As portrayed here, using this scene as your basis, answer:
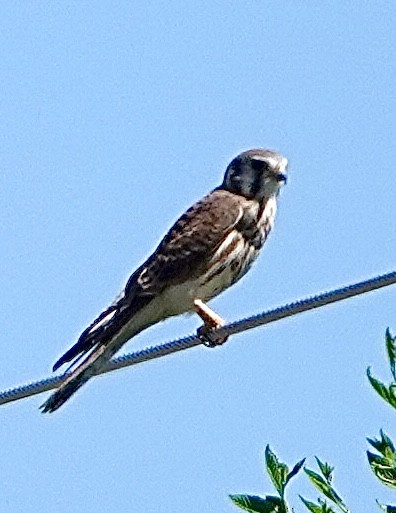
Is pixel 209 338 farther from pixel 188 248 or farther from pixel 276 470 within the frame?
pixel 276 470

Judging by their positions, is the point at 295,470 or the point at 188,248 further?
the point at 188,248

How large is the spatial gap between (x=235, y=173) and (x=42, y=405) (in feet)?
7.42

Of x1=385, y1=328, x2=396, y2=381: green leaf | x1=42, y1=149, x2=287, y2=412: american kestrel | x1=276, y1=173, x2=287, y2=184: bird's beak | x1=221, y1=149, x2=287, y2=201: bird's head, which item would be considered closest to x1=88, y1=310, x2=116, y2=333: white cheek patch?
x1=42, y1=149, x2=287, y2=412: american kestrel

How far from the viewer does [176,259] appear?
7.07 m

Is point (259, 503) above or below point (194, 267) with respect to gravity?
below

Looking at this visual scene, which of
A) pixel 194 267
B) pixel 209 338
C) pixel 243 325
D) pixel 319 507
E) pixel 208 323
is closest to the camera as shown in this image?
pixel 319 507

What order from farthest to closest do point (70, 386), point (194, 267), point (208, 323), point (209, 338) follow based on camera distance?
1. point (194, 267)
2. point (208, 323)
3. point (209, 338)
4. point (70, 386)

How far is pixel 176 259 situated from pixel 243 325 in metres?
2.06

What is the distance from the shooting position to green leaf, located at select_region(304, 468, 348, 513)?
3809mm

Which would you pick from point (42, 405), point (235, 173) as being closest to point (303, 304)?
point (42, 405)

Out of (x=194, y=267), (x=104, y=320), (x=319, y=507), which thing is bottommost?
(x=319, y=507)

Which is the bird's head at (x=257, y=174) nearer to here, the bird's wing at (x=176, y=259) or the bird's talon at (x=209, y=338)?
the bird's wing at (x=176, y=259)

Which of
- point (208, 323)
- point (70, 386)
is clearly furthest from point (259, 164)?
point (70, 386)

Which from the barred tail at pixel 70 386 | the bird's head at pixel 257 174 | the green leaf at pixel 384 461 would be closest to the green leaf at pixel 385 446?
the green leaf at pixel 384 461
